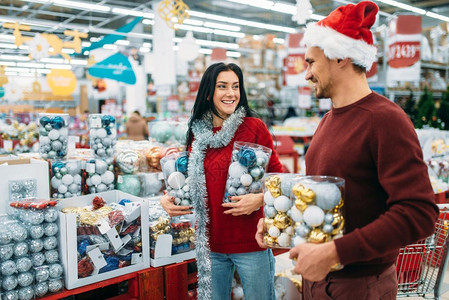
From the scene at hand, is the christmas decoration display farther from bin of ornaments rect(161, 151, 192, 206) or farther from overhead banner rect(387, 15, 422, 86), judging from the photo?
overhead banner rect(387, 15, 422, 86)

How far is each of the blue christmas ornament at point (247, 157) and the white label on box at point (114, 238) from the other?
0.85 m

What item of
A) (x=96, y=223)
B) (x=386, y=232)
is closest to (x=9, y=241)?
(x=96, y=223)

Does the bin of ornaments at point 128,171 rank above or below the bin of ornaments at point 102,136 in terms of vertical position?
below

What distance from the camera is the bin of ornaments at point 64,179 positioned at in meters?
2.67

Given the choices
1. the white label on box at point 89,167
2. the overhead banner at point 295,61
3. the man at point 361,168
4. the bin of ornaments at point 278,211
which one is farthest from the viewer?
the overhead banner at point 295,61

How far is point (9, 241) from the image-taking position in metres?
2.00

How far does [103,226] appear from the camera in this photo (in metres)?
2.17

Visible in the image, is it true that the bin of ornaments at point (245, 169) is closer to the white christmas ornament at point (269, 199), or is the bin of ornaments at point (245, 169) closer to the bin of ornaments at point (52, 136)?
the white christmas ornament at point (269, 199)

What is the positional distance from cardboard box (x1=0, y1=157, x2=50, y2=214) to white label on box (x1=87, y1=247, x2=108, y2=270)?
645 millimetres

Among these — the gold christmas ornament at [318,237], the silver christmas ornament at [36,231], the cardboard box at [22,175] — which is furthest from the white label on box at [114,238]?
the gold christmas ornament at [318,237]

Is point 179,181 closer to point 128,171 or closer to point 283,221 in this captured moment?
point 283,221

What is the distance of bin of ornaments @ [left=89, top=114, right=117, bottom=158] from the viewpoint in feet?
9.59

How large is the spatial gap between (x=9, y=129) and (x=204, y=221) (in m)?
6.18

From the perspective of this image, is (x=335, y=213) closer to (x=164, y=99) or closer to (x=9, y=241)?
(x=9, y=241)
